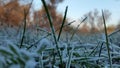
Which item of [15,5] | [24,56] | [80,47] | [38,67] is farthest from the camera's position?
[15,5]

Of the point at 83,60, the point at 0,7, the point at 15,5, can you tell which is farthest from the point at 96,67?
the point at 15,5

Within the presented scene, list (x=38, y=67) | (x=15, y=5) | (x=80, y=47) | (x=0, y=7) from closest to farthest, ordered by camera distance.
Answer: (x=38, y=67), (x=80, y=47), (x=0, y=7), (x=15, y=5)

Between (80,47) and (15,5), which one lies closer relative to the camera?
(80,47)

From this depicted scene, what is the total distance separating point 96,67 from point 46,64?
0.15 metres

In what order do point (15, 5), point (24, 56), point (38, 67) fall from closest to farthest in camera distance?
point (24, 56) → point (38, 67) → point (15, 5)

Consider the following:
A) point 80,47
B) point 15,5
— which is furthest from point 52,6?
point 80,47

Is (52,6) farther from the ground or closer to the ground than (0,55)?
farther from the ground

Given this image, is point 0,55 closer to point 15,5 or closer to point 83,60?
point 83,60

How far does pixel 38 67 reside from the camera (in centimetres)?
66

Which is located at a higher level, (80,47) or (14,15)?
(14,15)

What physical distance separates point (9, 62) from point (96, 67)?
1.33 feet

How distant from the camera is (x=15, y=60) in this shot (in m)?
0.44

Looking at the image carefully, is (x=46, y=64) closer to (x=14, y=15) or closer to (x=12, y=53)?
(x=12, y=53)

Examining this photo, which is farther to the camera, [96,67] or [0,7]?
[0,7]
